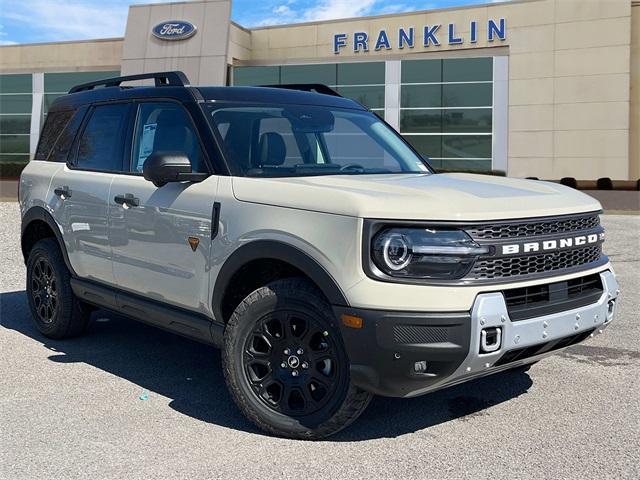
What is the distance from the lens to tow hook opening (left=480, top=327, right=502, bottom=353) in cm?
329

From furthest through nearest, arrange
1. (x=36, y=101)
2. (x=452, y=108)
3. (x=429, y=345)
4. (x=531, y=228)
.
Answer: (x=36, y=101)
(x=452, y=108)
(x=531, y=228)
(x=429, y=345)

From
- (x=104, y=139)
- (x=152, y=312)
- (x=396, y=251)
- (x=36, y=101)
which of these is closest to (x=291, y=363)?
(x=396, y=251)

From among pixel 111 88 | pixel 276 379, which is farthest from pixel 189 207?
pixel 111 88

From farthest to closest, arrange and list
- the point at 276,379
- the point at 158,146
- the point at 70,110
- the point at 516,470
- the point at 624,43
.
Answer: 1. the point at 624,43
2. the point at 70,110
3. the point at 158,146
4. the point at 276,379
5. the point at 516,470

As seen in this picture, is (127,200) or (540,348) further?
(127,200)

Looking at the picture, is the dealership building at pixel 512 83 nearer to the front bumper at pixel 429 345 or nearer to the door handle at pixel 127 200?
the door handle at pixel 127 200

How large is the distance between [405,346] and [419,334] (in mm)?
85

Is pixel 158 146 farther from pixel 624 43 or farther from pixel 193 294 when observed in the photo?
pixel 624 43

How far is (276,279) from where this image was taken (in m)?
3.99

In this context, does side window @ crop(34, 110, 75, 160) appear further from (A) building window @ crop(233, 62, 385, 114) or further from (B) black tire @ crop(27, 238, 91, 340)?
(A) building window @ crop(233, 62, 385, 114)

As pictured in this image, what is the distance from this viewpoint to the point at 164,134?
471 cm

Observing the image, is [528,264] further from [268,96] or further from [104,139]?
[104,139]

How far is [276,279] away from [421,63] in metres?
34.1

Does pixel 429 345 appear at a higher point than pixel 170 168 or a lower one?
lower
